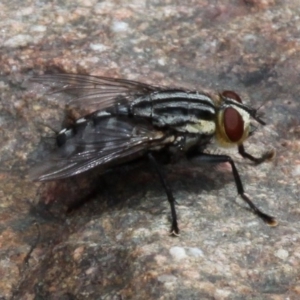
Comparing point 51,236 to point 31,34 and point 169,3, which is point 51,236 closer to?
point 31,34

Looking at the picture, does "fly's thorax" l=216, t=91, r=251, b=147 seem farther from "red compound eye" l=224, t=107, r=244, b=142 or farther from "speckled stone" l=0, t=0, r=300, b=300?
"speckled stone" l=0, t=0, r=300, b=300

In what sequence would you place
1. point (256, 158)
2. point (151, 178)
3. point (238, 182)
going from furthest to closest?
point (256, 158) → point (151, 178) → point (238, 182)

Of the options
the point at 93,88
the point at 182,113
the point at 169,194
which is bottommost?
the point at 169,194

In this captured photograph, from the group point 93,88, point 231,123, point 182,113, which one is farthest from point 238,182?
point 93,88

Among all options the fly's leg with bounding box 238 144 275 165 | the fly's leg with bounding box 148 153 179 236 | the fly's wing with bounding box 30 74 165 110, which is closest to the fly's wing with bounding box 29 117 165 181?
the fly's leg with bounding box 148 153 179 236

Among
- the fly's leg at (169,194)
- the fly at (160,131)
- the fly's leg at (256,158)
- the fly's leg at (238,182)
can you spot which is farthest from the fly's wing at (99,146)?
the fly's leg at (256,158)

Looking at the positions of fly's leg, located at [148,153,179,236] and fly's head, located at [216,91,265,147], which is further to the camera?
fly's head, located at [216,91,265,147]

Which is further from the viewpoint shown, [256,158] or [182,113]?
[256,158]

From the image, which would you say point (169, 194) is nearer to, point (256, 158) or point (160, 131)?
point (160, 131)
